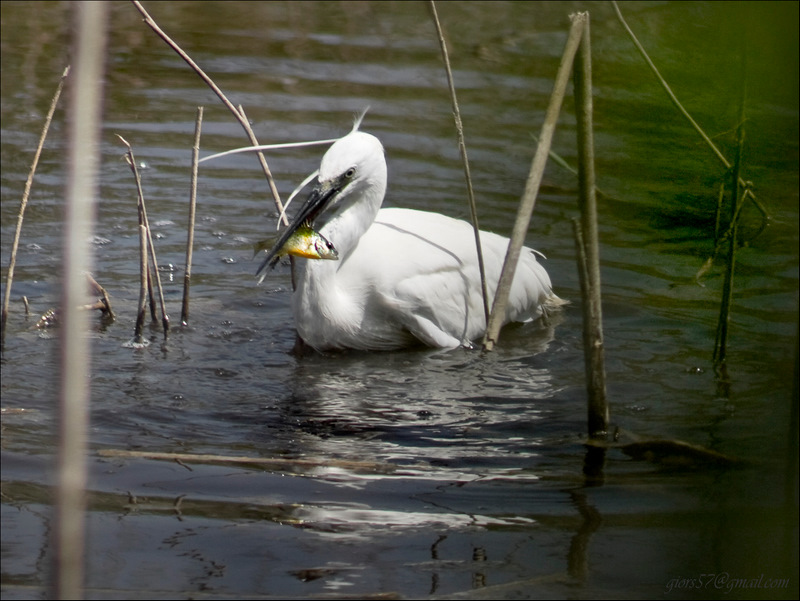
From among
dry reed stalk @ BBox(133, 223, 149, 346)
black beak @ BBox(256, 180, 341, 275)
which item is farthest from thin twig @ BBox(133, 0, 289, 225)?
dry reed stalk @ BBox(133, 223, 149, 346)

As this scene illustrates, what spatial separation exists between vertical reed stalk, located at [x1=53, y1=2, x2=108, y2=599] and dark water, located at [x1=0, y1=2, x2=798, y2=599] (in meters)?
0.59

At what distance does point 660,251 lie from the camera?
2.69 m

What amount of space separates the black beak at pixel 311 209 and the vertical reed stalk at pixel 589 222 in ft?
5.83

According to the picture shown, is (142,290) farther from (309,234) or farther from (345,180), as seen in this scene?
(345,180)

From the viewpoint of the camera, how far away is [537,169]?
3.58m

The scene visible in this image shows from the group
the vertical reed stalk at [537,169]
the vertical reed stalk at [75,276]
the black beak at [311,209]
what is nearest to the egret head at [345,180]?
the black beak at [311,209]

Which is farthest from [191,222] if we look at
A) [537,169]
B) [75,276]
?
[75,276]

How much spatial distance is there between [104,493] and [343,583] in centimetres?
96

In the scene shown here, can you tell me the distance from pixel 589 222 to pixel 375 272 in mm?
2044

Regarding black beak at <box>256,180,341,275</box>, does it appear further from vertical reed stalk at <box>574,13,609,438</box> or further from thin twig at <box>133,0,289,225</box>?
vertical reed stalk at <box>574,13,609,438</box>

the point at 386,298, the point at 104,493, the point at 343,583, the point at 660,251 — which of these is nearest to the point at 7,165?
the point at 386,298

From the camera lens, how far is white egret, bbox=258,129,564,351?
521 cm

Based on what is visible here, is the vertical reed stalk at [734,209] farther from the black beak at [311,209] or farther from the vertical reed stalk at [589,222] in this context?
the black beak at [311,209]

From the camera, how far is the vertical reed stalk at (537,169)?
3.35m
